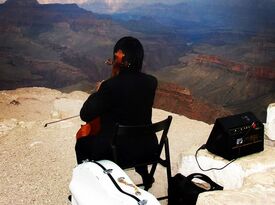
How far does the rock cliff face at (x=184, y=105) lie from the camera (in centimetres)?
628

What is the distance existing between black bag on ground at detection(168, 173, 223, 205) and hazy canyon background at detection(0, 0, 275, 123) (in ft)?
9.86

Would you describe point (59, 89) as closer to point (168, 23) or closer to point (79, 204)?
point (168, 23)

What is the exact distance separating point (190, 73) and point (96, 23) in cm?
163

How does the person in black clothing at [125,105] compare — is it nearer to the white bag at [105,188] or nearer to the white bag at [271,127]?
the white bag at [105,188]

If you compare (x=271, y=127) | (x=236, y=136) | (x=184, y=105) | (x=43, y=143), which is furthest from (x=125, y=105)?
(x=184, y=105)

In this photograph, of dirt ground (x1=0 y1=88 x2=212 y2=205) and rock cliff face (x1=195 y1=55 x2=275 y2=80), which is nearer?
dirt ground (x1=0 y1=88 x2=212 y2=205)

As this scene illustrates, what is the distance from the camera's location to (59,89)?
7000 mm

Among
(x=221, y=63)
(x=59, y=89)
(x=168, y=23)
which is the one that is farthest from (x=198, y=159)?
(x=59, y=89)

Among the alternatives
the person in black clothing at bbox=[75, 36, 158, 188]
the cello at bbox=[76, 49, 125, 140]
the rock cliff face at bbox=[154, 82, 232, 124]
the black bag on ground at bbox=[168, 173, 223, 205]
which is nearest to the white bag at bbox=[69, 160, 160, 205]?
the person in black clothing at bbox=[75, 36, 158, 188]

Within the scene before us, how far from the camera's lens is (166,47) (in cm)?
659

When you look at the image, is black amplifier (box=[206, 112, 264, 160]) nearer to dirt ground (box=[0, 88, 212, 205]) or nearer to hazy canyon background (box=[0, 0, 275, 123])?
dirt ground (box=[0, 88, 212, 205])

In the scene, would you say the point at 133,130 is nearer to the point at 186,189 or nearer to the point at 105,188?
the point at 105,188

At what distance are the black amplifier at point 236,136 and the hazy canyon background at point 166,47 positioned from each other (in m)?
2.43

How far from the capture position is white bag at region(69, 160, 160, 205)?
259 centimetres
